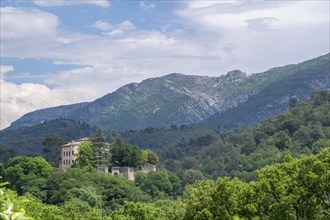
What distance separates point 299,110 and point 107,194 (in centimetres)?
9087

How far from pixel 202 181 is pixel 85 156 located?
6948 cm

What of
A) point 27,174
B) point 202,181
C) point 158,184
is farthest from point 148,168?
point 202,181

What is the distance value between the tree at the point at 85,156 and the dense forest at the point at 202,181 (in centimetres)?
19

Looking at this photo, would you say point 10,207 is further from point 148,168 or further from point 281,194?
point 148,168

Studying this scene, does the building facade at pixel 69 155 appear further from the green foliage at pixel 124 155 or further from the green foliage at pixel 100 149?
the green foliage at pixel 124 155

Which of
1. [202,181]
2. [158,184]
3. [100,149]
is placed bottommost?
[158,184]

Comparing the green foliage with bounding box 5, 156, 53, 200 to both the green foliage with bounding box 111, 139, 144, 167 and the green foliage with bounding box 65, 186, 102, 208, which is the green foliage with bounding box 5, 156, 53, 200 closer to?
the green foliage with bounding box 65, 186, 102, 208

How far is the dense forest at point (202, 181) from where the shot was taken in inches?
1350

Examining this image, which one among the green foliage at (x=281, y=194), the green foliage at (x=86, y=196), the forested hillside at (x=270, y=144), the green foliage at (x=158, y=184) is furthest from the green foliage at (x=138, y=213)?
the forested hillside at (x=270, y=144)

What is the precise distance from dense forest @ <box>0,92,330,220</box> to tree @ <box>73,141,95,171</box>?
0.19m

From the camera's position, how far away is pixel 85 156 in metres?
115

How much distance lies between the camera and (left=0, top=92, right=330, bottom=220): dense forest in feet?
112

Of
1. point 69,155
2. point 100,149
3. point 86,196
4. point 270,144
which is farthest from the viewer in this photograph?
point 270,144

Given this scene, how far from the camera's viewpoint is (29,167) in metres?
111
